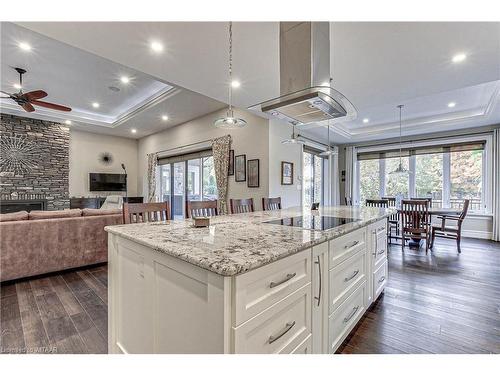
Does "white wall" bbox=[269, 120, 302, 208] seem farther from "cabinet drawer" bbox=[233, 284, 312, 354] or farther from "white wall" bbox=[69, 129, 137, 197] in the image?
"white wall" bbox=[69, 129, 137, 197]

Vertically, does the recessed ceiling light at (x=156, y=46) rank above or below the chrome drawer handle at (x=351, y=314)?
above

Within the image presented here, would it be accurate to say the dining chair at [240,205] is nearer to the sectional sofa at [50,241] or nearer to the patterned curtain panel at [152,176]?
the sectional sofa at [50,241]

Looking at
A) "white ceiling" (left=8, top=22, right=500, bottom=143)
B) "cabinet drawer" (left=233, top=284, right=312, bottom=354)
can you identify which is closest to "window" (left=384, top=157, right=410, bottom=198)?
"white ceiling" (left=8, top=22, right=500, bottom=143)

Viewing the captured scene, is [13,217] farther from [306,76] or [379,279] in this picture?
[379,279]

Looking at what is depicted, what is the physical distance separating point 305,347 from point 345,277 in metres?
0.62

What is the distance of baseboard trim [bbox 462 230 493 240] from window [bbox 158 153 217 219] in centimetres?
598

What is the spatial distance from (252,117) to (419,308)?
12.9ft

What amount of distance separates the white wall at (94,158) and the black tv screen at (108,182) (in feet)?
0.58

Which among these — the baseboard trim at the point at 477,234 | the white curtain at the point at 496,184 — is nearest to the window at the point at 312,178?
the baseboard trim at the point at 477,234

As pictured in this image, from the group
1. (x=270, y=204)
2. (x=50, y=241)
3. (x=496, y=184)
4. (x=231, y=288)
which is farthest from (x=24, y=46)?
(x=496, y=184)

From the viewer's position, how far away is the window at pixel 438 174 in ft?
18.4

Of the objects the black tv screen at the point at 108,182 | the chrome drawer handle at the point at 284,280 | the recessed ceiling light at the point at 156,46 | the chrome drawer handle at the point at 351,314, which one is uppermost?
the recessed ceiling light at the point at 156,46
